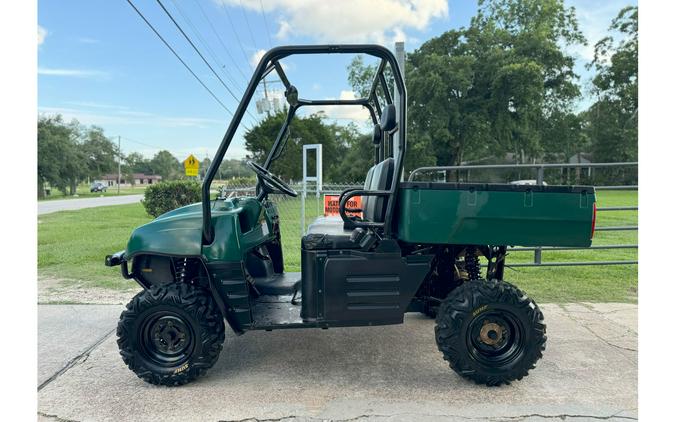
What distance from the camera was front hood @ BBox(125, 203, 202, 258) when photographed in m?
2.88

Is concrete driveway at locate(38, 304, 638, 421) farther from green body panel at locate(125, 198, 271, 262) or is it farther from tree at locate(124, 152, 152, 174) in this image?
tree at locate(124, 152, 152, 174)

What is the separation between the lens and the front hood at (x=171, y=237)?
2.88 meters

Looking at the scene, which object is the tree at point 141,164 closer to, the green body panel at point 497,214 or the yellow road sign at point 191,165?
the yellow road sign at point 191,165

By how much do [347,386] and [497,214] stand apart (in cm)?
152

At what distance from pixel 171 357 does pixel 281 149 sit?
2132 mm

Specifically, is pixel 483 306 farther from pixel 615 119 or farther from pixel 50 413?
pixel 615 119

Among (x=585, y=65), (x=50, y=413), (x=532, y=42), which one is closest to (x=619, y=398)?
(x=50, y=413)

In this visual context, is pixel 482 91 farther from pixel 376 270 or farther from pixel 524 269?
pixel 376 270

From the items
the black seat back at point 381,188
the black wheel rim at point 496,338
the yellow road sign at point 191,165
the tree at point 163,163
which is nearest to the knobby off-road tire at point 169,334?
the black seat back at point 381,188

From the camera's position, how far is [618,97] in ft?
119

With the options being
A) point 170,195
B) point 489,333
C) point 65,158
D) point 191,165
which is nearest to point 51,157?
point 65,158

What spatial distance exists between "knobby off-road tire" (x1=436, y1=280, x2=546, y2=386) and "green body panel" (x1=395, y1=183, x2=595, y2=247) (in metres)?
0.40

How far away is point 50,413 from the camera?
2615 mm

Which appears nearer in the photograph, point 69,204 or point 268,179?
point 268,179
